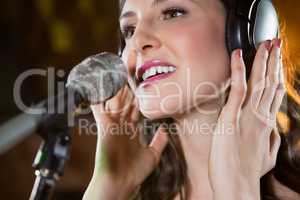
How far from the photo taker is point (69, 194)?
1.10m

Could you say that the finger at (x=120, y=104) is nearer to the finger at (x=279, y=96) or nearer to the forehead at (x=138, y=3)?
the forehead at (x=138, y=3)

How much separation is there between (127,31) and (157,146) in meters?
0.28

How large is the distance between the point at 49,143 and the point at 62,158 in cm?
3

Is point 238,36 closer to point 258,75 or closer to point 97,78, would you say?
point 258,75

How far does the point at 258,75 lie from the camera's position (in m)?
1.00

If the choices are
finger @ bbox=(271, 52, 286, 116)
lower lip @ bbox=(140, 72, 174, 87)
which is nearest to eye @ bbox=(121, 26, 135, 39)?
lower lip @ bbox=(140, 72, 174, 87)

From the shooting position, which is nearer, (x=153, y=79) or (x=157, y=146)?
(x=153, y=79)

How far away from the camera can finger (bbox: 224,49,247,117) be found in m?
1.00

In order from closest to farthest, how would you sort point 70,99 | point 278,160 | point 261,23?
point 70,99, point 261,23, point 278,160

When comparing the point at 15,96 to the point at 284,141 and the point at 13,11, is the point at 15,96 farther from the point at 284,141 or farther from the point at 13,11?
the point at 284,141

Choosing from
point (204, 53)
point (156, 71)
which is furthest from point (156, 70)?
point (204, 53)

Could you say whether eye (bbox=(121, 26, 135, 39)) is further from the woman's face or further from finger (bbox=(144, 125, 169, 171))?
finger (bbox=(144, 125, 169, 171))

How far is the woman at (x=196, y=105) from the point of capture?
3.32 ft

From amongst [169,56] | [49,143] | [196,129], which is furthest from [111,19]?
[49,143]
